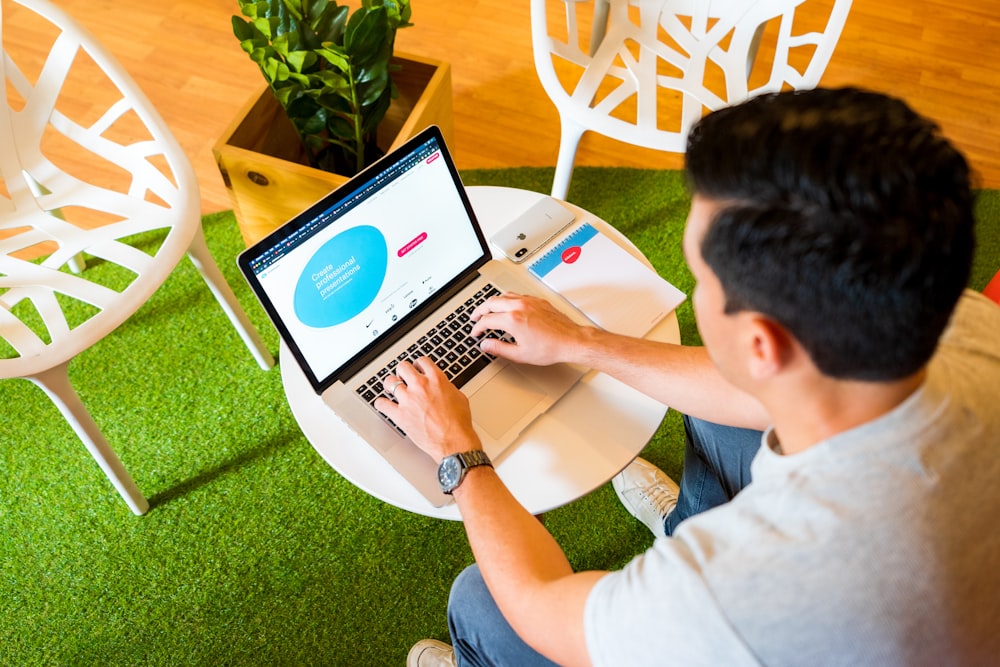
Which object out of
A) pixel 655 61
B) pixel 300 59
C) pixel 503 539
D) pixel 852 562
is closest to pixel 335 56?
pixel 300 59

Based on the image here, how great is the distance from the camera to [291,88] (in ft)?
4.98

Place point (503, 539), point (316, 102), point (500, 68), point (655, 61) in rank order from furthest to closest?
point (500, 68), point (655, 61), point (316, 102), point (503, 539)

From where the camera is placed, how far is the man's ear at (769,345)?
0.73 m

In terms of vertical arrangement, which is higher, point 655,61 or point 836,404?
point 836,404

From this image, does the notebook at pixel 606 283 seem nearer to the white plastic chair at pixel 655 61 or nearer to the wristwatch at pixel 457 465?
the wristwatch at pixel 457 465

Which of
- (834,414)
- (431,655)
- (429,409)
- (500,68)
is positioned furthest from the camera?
(500,68)

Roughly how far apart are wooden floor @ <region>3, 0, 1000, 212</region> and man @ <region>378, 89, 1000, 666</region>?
A: 63.6 inches

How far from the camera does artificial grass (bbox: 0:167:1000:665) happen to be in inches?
61.2

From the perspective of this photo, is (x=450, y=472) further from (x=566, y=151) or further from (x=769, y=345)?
(x=566, y=151)

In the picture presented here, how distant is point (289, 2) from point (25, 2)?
1.58 feet

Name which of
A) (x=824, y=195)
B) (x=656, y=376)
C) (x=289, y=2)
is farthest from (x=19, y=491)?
(x=824, y=195)

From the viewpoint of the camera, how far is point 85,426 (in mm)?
1410

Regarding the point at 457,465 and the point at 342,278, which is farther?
the point at 342,278

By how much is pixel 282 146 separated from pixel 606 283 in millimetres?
916
